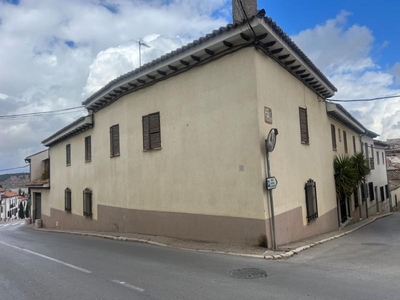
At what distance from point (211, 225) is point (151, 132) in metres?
4.25

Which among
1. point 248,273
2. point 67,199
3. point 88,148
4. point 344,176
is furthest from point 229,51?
point 67,199

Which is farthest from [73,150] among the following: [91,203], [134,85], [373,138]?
[373,138]

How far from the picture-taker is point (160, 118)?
11367 mm

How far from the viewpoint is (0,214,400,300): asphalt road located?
5.02 metres

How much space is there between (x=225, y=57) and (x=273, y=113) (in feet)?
7.23

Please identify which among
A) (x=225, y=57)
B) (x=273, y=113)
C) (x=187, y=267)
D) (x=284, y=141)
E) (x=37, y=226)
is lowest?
(x=37, y=226)

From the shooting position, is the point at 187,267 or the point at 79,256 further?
the point at 79,256

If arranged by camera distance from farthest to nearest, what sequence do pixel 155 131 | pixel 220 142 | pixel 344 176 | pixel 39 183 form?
pixel 39 183, pixel 344 176, pixel 155 131, pixel 220 142

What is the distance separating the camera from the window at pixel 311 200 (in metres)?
11.3

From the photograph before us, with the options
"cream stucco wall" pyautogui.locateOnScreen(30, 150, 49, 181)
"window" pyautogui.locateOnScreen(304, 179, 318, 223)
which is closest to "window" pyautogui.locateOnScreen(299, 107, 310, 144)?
"window" pyautogui.locateOnScreen(304, 179, 318, 223)

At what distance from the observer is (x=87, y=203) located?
16.9 m

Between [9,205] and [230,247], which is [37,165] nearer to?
[230,247]

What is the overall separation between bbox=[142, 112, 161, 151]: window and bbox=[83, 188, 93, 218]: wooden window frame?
20.8 feet

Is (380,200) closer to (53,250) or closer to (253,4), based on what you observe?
(253,4)
